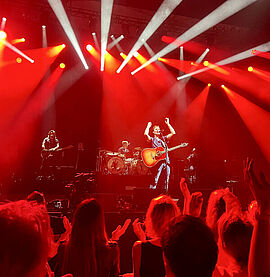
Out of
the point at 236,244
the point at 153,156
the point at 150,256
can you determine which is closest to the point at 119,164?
the point at 153,156

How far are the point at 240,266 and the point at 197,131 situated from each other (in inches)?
453

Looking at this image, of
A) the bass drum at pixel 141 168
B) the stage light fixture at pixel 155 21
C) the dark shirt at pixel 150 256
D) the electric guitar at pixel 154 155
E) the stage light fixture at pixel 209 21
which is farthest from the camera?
the bass drum at pixel 141 168

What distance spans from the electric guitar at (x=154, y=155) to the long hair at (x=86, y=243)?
26.0 feet

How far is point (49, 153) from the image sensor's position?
32.2 feet

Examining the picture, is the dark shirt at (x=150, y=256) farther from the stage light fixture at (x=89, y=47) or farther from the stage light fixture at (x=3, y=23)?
the stage light fixture at (x=89, y=47)

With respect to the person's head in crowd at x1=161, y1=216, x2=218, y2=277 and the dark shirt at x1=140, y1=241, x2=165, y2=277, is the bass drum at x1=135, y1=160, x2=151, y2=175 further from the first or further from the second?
the person's head in crowd at x1=161, y1=216, x2=218, y2=277

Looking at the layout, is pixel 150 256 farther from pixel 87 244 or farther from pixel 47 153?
pixel 47 153

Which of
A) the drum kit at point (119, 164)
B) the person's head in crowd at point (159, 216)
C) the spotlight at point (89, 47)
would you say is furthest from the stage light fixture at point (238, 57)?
the person's head in crowd at point (159, 216)

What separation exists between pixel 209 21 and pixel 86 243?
8.13 m

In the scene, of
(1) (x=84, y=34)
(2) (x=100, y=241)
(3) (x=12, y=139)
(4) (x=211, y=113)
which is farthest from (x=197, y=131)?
(2) (x=100, y=241)

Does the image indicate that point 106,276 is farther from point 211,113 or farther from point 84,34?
point 211,113

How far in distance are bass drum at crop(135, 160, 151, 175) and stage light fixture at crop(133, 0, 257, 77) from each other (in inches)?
155

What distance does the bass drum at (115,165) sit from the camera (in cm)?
1018

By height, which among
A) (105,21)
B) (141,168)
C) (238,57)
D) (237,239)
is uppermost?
(105,21)
